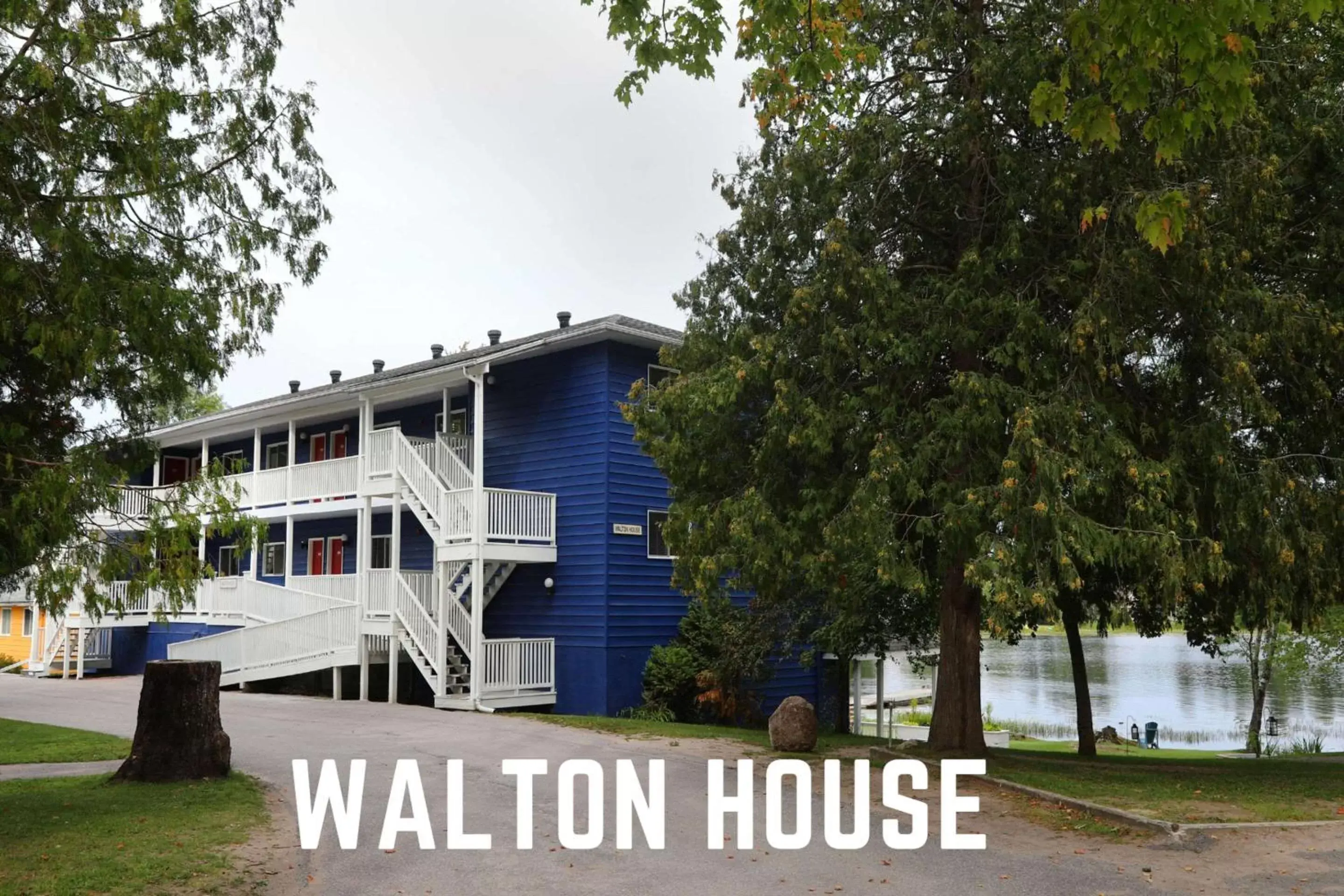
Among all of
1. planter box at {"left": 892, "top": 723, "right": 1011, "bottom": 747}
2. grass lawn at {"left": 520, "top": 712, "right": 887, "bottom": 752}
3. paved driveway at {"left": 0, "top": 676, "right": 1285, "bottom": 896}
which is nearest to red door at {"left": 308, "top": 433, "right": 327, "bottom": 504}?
grass lawn at {"left": 520, "top": 712, "right": 887, "bottom": 752}

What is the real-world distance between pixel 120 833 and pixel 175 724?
8.87 ft

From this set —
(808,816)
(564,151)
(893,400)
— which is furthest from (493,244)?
(808,816)

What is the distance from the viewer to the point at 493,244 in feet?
183

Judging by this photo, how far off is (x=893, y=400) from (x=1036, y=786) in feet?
15.1

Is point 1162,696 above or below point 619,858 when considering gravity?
below

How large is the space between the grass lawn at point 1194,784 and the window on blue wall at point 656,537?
8.13 m

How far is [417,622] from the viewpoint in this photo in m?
22.8

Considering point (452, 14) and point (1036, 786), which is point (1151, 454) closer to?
point (1036, 786)

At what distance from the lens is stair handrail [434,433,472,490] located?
78.1 feet

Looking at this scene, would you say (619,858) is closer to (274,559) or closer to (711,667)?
(711,667)

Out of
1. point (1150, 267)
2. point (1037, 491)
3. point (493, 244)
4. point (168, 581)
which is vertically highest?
point (493, 244)

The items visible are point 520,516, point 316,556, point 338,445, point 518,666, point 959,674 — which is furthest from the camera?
point 316,556

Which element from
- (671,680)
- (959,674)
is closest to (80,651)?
(671,680)

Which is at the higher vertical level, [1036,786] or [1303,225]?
[1303,225]
